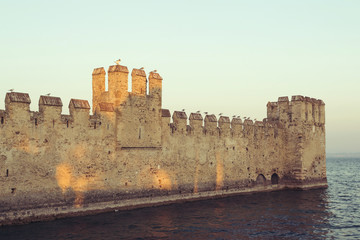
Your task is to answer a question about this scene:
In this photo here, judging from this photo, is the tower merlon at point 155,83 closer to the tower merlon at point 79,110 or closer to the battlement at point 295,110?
the tower merlon at point 79,110

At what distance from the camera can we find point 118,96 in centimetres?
2530

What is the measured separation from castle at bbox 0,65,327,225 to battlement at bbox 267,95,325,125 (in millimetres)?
94

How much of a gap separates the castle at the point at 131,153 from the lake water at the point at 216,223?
1.33 meters

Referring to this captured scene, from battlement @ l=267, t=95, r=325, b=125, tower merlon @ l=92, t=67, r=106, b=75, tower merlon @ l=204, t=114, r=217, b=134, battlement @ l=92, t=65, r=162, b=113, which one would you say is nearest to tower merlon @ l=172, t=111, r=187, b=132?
battlement @ l=92, t=65, r=162, b=113

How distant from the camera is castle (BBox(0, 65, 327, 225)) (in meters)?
20.8

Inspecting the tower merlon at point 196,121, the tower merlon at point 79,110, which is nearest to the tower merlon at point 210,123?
the tower merlon at point 196,121

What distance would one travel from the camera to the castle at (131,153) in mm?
20766

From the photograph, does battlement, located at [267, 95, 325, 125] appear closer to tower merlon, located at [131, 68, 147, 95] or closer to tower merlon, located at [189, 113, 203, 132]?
tower merlon, located at [189, 113, 203, 132]

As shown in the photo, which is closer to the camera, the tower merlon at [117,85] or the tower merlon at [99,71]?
the tower merlon at [117,85]

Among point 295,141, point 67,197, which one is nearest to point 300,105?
point 295,141

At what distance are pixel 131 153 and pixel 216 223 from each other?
6.98m

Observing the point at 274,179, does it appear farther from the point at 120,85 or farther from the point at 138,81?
the point at 120,85

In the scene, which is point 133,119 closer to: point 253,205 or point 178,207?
point 178,207

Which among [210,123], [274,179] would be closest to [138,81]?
[210,123]
